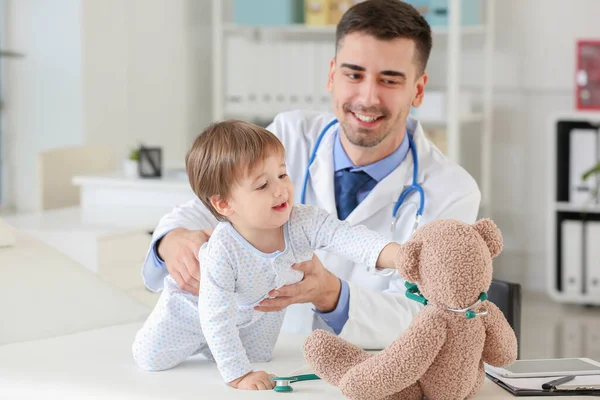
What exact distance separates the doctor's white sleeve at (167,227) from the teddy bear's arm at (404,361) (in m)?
0.60

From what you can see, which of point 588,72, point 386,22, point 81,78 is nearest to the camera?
point 386,22

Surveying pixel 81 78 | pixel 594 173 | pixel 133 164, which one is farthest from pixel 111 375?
pixel 594 173

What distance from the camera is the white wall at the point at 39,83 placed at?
147 inches

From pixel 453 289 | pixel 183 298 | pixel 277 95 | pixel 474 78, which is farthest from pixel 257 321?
→ pixel 474 78

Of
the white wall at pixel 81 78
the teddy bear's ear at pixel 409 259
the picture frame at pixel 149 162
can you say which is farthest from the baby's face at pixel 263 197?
the white wall at pixel 81 78

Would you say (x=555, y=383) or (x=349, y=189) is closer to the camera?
(x=555, y=383)

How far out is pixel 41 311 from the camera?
4.93 feet

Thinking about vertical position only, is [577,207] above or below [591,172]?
below

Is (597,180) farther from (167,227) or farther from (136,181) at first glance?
(167,227)

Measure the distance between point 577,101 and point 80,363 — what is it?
3366 mm

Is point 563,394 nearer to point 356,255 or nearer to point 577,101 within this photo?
point 356,255

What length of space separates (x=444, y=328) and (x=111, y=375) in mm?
487

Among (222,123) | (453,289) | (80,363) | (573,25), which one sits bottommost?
(80,363)

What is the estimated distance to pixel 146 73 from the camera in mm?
4141
